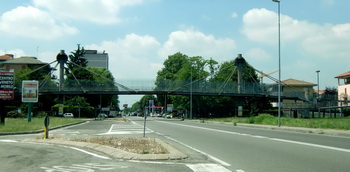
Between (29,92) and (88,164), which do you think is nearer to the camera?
(88,164)

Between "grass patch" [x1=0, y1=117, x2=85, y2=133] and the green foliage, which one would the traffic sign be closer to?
"grass patch" [x1=0, y1=117, x2=85, y2=133]

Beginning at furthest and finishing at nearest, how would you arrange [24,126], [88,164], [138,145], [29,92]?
1. [29,92]
2. [24,126]
3. [138,145]
4. [88,164]

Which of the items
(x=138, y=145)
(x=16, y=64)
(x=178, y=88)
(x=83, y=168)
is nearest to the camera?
(x=83, y=168)

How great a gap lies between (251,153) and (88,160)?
5.35 metres

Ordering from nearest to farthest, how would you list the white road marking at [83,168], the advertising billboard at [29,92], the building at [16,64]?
the white road marking at [83,168] → the advertising billboard at [29,92] → the building at [16,64]

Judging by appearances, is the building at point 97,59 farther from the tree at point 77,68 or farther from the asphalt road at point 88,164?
the asphalt road at point 88,164

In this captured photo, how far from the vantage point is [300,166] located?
29.3 feet

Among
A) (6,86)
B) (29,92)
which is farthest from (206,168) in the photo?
(29,92)

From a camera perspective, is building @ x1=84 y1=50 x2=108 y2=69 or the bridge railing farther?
building @ x1=84 y1=50 x2=108 y2=69

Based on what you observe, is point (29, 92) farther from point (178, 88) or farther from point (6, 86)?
point (178, 88)


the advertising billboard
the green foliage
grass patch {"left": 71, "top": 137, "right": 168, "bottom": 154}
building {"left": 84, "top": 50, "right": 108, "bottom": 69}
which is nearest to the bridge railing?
the green foliage

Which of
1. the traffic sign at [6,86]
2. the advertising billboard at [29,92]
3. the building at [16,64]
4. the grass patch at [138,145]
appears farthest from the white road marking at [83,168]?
the building at [16,64]

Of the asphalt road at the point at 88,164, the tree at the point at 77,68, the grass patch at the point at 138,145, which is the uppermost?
the tree at the point at 77,68

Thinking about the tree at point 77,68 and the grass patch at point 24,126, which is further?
the tree at point 77,68
